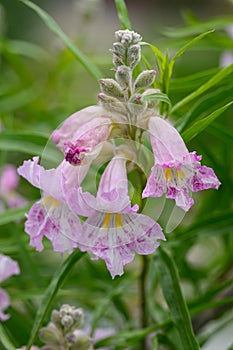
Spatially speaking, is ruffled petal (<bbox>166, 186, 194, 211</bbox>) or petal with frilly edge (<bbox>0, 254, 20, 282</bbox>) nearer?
ruffled petal (<bbox>166, 186, 194, 211</bbox>)

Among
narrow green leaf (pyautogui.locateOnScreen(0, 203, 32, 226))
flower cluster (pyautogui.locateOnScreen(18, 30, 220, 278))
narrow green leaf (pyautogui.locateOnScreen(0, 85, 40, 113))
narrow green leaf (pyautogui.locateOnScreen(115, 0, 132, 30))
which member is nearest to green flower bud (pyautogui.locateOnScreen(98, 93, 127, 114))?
flower cluster (pyautogui.locateOnScreen(18, 30, 220, 278))

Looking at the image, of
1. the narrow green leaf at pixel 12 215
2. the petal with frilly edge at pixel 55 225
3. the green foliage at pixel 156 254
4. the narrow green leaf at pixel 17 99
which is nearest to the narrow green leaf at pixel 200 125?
the green foliage at pixel 156 254

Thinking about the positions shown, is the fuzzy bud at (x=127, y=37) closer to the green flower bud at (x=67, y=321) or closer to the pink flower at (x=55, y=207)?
the pink flower at (x=55, y=207)

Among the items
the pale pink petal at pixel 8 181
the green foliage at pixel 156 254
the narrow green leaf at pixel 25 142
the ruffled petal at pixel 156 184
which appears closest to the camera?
the ruffled petal at pixel 156 184

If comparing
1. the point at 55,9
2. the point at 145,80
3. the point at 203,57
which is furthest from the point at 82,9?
the point at 55,9

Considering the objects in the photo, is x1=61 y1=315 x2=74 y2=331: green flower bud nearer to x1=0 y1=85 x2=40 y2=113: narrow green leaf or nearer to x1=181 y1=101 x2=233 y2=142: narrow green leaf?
x1=181 y1=101 x2=233 y2=142: narrow green leaf

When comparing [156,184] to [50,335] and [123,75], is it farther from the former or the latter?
[50,335]
